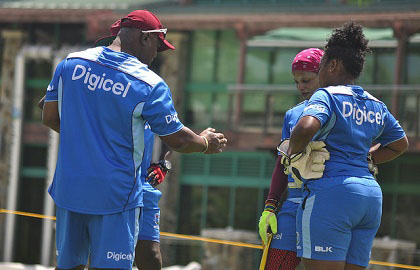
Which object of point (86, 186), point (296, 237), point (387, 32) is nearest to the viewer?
point (86, 186)

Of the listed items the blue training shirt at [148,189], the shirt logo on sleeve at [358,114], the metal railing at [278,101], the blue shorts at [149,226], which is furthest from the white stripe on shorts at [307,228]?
the metal railing at [278,101]

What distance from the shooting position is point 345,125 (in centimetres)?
475

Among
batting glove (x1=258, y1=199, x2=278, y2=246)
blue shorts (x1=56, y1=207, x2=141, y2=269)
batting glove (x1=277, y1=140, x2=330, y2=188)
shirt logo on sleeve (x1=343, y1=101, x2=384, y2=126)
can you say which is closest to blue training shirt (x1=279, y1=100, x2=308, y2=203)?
batting glove (x1=258, y1=199, x2=278, y2=246)

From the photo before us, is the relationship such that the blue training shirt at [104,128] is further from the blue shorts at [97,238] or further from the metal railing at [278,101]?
the metal railing at [278,101]

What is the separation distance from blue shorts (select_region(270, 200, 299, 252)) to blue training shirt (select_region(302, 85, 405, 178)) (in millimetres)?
678

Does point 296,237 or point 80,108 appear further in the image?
point 296,237

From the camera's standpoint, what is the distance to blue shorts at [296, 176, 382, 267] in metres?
4.68

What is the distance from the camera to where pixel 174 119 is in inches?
184

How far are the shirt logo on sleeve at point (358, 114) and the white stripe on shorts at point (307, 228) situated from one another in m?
0.49

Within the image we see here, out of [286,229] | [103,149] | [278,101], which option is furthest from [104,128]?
[278,101]

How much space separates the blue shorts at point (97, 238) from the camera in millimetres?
4523

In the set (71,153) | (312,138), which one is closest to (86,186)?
(71,153)

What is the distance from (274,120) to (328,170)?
1544 cm

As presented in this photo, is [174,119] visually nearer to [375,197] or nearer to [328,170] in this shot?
[328,170]
